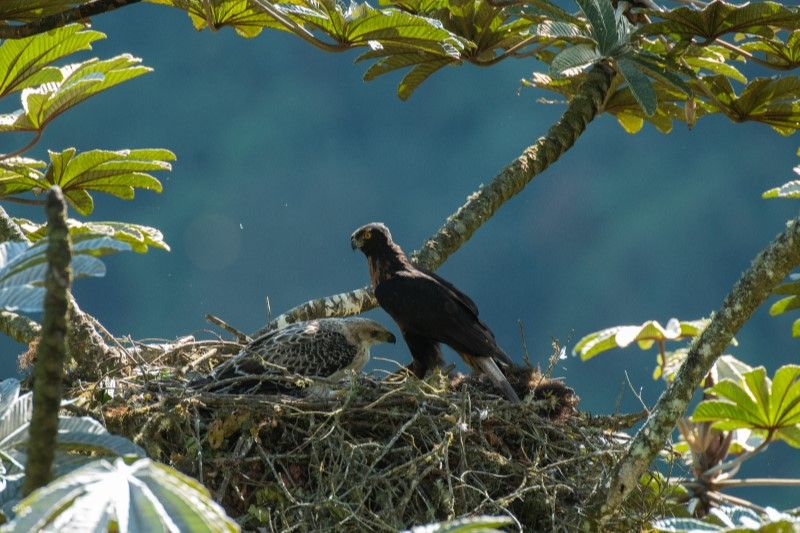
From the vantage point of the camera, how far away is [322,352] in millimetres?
4305

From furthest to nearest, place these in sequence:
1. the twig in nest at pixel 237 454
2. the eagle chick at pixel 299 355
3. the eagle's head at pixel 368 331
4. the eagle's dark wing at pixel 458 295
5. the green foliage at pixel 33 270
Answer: the eagle's dark wing at pixel 458 295
the eagle's head at pixel 368 331
the eagle chick at pixel 299 355
the twig in nest at pixel 237 454
the green foliage at pixel 33 270

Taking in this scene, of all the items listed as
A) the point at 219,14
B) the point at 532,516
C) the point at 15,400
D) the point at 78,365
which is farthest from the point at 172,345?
the point at 15,400

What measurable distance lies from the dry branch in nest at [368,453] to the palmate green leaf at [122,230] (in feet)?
1.55

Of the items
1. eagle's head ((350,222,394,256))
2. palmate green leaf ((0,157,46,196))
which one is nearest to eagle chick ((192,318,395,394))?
eagle's head ((350,222,394,256))

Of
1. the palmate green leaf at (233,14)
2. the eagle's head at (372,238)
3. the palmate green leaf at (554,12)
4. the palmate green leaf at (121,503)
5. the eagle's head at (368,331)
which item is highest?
the palmate green leaf at (554,12)

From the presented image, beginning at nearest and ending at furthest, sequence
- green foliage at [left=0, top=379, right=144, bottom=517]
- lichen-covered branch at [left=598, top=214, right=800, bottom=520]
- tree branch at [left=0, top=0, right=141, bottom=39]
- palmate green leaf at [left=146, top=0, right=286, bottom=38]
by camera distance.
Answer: green foliage at [left=0, top=379, right=144, bottom=517], lichen-covered branch at [left=598, top=214, right=800, bottom=520], tree branch at [left=0, top=0, right=141, bottom=39], palmate green leaf at [left=146, top=0, right=286, bottom=38]

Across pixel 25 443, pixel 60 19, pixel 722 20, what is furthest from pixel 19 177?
pixel 722 20

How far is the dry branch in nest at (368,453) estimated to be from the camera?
344cm

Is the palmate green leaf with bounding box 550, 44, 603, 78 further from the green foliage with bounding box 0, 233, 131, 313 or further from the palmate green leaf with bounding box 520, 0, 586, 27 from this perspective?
the green foliage with bounding box 0, 233, 131, 313

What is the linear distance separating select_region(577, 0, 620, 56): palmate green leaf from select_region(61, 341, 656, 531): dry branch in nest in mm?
1265

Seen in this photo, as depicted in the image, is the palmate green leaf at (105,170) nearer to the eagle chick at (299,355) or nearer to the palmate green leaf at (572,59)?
the eagle chick at (299,355)

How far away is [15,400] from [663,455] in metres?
2.35

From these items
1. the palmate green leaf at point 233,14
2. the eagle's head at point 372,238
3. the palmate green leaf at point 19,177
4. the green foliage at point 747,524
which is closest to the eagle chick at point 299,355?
the eagle's head at point 372,238

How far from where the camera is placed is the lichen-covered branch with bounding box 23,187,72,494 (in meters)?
1.46
